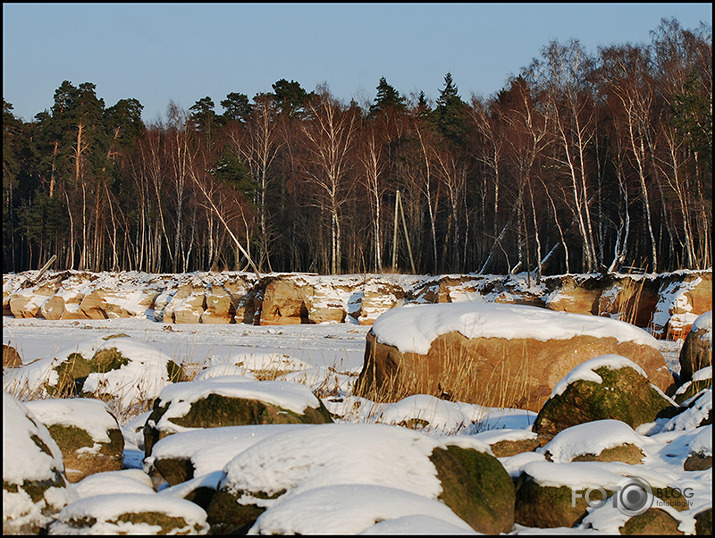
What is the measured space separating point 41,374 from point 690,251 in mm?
20792

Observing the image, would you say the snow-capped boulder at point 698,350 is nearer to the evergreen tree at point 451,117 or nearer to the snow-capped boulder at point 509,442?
the snow-capped boulder at point 509,442

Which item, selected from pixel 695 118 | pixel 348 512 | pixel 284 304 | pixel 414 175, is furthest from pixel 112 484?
pixel 414 175

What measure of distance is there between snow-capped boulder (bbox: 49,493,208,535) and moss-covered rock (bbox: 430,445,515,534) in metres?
1.28

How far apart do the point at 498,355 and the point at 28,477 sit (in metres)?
5.83

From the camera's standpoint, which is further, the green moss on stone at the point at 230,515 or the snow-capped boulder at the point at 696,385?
the snow-capped boulder at the point at 696,385

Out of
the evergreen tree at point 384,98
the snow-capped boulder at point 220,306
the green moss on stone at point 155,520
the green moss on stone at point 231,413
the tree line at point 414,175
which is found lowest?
the snow-capped boulder at point 220,306

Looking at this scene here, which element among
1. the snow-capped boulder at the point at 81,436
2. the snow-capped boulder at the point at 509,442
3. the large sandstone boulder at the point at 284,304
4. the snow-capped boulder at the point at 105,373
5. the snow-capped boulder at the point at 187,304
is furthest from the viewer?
the snow-capped boulder at the point at 187,304

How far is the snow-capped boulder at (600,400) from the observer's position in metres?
5.93

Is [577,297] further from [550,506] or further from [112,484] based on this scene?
[112,484]

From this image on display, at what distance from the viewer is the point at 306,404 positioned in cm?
477

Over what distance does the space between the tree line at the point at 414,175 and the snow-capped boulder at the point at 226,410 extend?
1715cm

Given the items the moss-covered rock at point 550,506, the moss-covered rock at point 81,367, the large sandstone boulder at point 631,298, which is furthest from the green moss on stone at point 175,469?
the large sandstone boulder at point 631,298

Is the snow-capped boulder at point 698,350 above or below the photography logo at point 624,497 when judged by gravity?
above

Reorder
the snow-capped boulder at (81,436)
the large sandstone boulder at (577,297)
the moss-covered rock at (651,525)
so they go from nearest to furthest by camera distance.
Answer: the moss-covered rock at (651,525) → the snow-capped boulder at (81,436) → the large sandstone boulder at (577,297)
